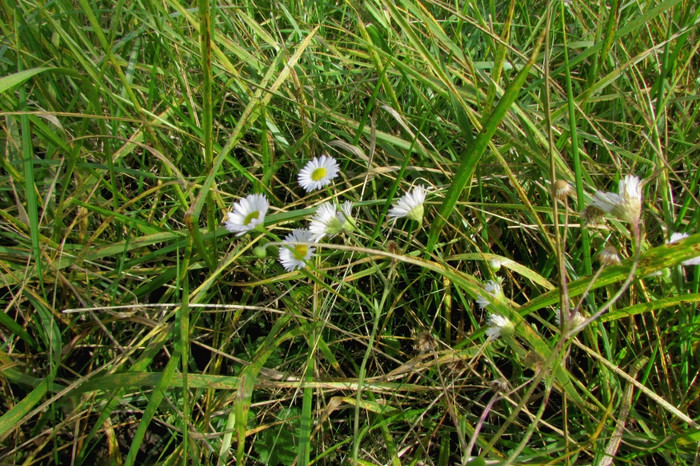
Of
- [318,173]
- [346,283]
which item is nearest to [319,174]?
[318,173]

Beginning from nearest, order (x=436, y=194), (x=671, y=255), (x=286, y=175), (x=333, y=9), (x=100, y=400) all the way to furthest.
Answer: (x=671, y=255) → (x=100, y=400) → (x=436, y=194) → (x=286, y=175) → (x=333, y=9)

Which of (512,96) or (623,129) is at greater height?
A: (512,96)

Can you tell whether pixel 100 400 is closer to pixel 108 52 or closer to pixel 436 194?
pixel 108 52

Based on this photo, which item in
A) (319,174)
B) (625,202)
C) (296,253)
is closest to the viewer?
(625,202)

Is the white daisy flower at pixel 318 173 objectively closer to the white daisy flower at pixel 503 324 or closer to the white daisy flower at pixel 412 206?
the white daisy flower at pixel 412 206

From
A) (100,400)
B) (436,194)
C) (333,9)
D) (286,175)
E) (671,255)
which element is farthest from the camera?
(333,9)

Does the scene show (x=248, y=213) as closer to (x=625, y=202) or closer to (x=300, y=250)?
(x=300, y=250)

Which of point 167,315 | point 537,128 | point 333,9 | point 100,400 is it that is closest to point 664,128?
point 537,128
